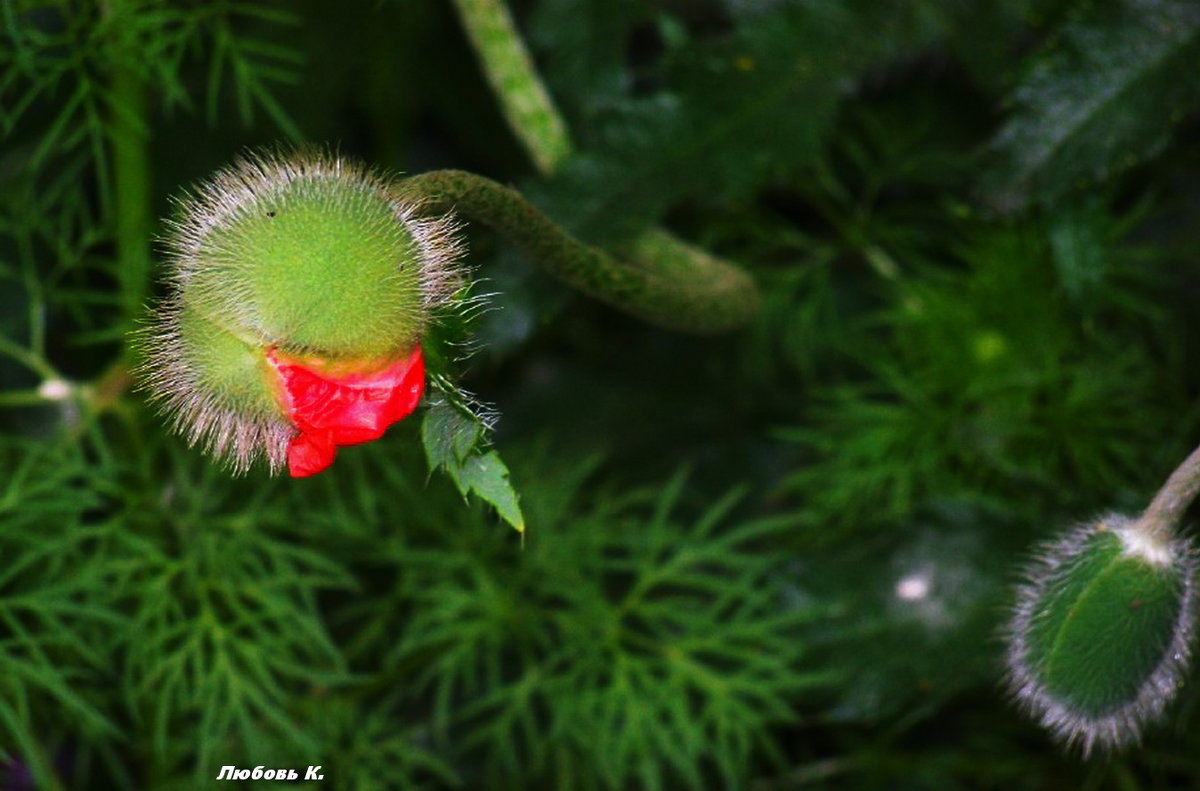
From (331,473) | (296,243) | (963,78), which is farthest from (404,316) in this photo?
(963,78)

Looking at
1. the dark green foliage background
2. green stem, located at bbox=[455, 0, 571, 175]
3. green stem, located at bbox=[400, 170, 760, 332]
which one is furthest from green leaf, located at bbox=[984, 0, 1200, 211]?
green stem, located at bbox=[455, 0, 571, 175]

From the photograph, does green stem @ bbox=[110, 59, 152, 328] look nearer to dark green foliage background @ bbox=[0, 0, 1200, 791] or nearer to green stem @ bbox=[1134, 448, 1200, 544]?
dark green foliage background @ bbox=[0, 0, 1200, 791]

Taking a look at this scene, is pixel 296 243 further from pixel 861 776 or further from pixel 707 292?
pixel 861 776

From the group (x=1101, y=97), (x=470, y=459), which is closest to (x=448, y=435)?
(x=470, y=459)

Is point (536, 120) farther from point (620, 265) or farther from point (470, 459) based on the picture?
point (470, 459)

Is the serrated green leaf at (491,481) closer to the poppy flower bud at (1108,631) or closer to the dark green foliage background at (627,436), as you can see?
the poppy flower bud at (1108,631)

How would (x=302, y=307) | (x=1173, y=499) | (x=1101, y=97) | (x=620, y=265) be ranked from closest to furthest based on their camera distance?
(x=302, y=307), (x=1173, y=499), (x=620, y=265), (x=1101, y=97)

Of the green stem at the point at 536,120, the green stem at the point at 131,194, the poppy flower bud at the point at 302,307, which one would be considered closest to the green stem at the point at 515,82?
the green stem at the point at 536,120
